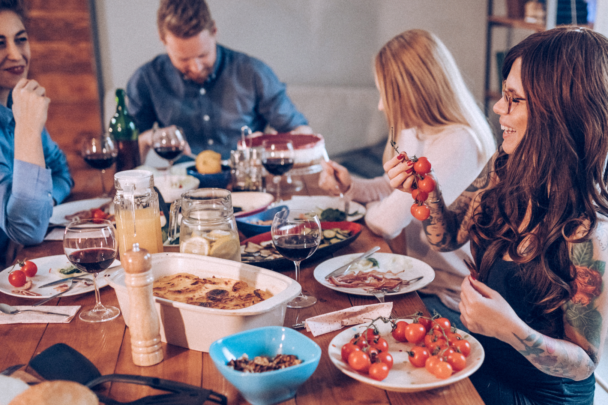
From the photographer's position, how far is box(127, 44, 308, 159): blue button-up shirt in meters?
3.04

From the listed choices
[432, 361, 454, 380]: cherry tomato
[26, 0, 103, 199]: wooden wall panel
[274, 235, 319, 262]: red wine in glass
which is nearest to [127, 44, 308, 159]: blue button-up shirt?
[26, 0, 103, 199]: wooden wall panel

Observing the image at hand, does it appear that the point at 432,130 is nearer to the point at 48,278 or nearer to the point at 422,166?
the point at 422,166

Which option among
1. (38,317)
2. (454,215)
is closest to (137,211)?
(38,317)

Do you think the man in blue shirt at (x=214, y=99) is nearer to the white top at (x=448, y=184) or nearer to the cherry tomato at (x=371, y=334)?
the white top at (x=448, y=184)

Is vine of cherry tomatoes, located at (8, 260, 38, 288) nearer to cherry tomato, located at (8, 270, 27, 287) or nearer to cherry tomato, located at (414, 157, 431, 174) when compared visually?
cherry tomato, located at (8, 270, 27, 287)

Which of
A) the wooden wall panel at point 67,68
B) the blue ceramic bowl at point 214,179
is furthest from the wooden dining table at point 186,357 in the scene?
the wooden wall panel at point 67,68

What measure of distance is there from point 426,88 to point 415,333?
3.64 feet

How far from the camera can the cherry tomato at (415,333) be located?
88 centimetres

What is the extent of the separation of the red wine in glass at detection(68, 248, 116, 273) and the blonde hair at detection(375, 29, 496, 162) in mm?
1171

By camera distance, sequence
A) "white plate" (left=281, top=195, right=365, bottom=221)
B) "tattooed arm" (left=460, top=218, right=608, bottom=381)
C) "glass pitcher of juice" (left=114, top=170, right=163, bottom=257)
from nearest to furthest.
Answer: "tattooed arm" (left=460, top=218, right=608, bottom=381) < "glass pitcher of juice" (left=114, top=170, right=163, bottom=257) < "white plate" (left=281, top=195, right=365, bottom=221)

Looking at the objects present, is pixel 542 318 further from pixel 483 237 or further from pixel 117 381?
pixel 117 381

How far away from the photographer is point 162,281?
101cm

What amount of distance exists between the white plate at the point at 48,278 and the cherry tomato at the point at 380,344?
1.77 feet

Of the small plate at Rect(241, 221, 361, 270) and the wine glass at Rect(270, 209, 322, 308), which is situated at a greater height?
the wine glass at Rect(270, 209, 322, 308)
